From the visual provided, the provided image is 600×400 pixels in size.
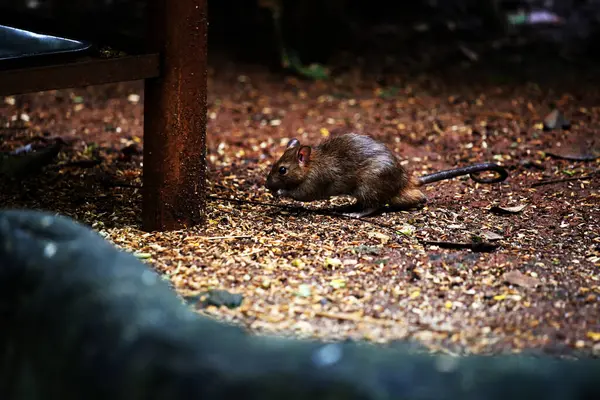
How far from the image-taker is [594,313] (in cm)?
411

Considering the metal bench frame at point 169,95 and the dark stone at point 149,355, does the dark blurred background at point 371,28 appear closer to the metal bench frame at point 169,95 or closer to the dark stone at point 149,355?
the metal bench frame at point 169,95

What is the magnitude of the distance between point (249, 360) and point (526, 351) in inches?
69.7

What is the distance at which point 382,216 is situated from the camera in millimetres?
5684

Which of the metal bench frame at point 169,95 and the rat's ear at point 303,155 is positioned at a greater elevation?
the metal bench frame at point 169,95

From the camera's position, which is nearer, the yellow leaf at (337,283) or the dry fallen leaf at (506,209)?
the yellow leaf at (337,283)

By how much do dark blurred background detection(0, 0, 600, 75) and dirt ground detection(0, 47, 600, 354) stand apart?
0.85 metres

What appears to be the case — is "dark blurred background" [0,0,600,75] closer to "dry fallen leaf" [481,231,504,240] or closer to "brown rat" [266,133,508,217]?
"brown rat" [266,133,508,217]

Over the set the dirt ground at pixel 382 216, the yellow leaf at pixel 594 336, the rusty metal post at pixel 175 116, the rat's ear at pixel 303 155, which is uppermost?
the rusty metal post at pixel 175 116

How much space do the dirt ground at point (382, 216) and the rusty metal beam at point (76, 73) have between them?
96 cm

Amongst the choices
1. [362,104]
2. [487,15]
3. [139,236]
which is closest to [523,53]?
[487,15]

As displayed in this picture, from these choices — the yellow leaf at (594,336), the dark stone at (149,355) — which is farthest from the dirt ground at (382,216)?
the dark stone at (149,355)

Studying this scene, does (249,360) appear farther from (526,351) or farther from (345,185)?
(345,185)

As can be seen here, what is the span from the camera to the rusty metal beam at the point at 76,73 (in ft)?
14.6

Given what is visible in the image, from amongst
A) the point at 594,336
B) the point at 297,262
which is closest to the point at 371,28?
the point at 297,262
